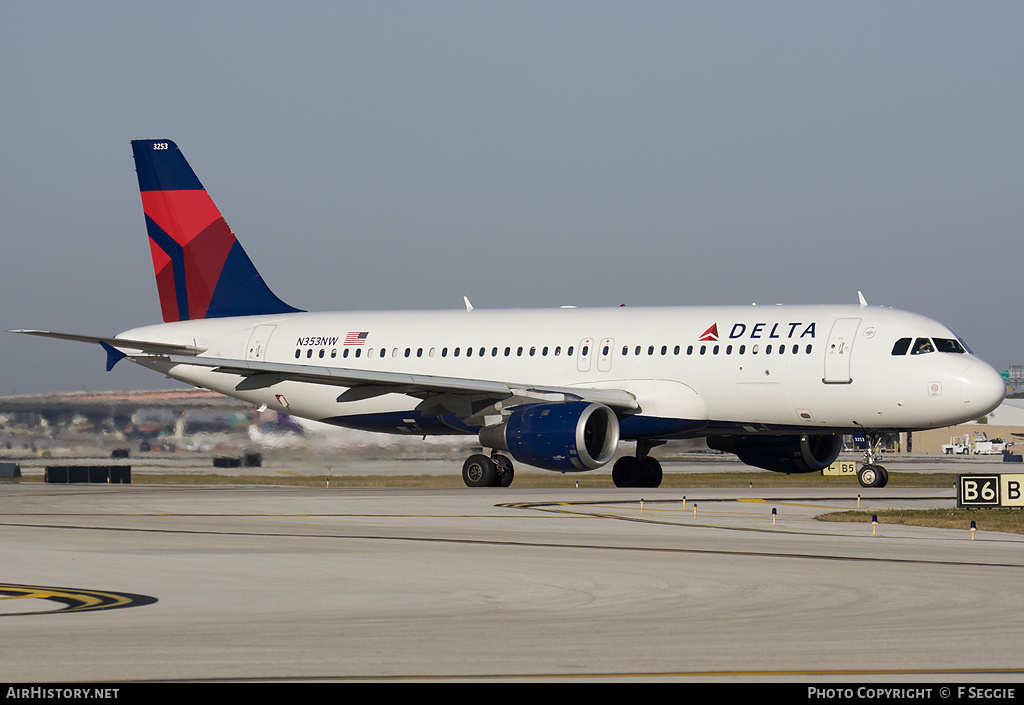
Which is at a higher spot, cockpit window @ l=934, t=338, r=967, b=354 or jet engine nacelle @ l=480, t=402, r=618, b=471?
cockpit window @ l=934, t=338, r=967, b=354

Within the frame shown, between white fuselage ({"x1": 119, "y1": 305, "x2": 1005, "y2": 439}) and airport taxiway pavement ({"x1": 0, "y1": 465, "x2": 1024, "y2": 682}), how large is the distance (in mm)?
8337

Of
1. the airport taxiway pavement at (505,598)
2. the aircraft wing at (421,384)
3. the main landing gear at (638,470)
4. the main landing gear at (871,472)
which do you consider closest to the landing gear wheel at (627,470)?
the main landing gear at (638,470)

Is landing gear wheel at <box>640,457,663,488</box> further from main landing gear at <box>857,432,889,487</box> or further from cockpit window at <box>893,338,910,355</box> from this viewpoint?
cockpit window at <box>893,338,910,355</box>

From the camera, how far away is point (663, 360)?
33.3 m

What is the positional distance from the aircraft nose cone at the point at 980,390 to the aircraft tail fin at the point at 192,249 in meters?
19.9

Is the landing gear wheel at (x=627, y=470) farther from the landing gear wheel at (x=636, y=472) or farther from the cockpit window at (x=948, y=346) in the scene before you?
the cockpit window at (x=948, y=346)

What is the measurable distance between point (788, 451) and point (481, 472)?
7.93 m

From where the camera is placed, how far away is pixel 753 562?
52.8 ft

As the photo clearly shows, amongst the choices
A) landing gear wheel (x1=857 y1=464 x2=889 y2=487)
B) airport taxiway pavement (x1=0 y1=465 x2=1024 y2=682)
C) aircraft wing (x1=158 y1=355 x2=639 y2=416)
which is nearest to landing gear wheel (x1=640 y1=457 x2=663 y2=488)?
aircraft wing (x1=158 y1=355 x2=639 y2=416)

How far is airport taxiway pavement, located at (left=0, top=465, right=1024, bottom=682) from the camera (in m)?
9.37

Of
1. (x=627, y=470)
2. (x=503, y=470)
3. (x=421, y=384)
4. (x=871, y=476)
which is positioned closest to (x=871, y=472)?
(x=871, y=476)

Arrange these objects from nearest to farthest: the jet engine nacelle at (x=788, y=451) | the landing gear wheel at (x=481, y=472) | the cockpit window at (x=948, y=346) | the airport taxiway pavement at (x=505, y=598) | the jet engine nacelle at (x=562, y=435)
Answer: the airport taxiway pavement at (x=505, y=598) → the jet engine nacelle at (x=562, y=435) → the cockpit window at (x=948, y=346) → the landing gear wheel at (x=481, y=472) → the jet engine nacelle at (x=788, y=451)

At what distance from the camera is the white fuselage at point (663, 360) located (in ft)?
101

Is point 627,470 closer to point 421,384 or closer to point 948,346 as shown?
point 421,384
